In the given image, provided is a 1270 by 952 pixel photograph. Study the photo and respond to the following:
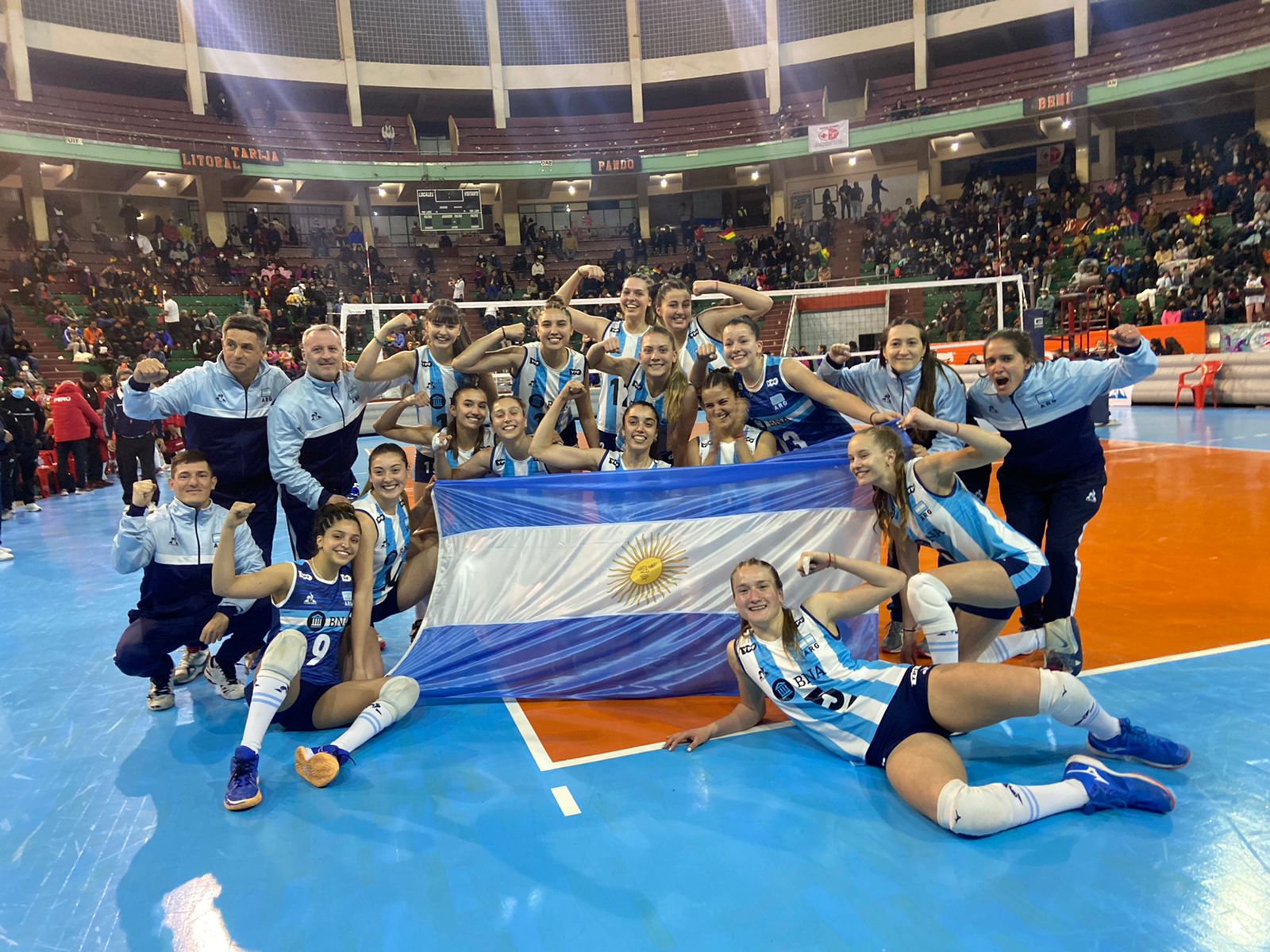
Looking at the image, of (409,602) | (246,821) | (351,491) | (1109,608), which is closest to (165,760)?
(246,821)

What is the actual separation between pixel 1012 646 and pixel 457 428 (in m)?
3.49

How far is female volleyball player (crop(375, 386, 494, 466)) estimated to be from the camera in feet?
17.0

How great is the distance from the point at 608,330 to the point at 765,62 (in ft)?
105

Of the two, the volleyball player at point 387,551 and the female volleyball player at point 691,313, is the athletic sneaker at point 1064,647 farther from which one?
the volleyball player at point 387,551

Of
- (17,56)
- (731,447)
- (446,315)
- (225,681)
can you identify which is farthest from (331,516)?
(17,56)

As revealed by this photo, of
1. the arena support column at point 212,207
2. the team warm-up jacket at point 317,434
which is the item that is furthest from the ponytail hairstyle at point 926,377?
the arena support column at point 212,207

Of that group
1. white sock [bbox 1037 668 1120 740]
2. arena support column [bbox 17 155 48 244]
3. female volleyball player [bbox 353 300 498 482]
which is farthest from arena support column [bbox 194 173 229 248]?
white sock [bbox 1037 668 1120 740]

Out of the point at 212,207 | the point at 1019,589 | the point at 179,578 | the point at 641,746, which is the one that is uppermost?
the point at 212,207

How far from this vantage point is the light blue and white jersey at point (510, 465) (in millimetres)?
5176

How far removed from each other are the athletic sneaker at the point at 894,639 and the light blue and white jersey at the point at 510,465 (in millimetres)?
2290

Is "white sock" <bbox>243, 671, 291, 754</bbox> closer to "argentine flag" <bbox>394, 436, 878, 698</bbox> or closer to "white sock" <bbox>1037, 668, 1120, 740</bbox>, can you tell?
"argentine flag" <bbox>394, 436, 878, 698</bbox>

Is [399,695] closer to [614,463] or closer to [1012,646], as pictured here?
[614,463]

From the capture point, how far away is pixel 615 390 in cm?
562

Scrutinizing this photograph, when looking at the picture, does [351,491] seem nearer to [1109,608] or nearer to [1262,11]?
[1109,608]
